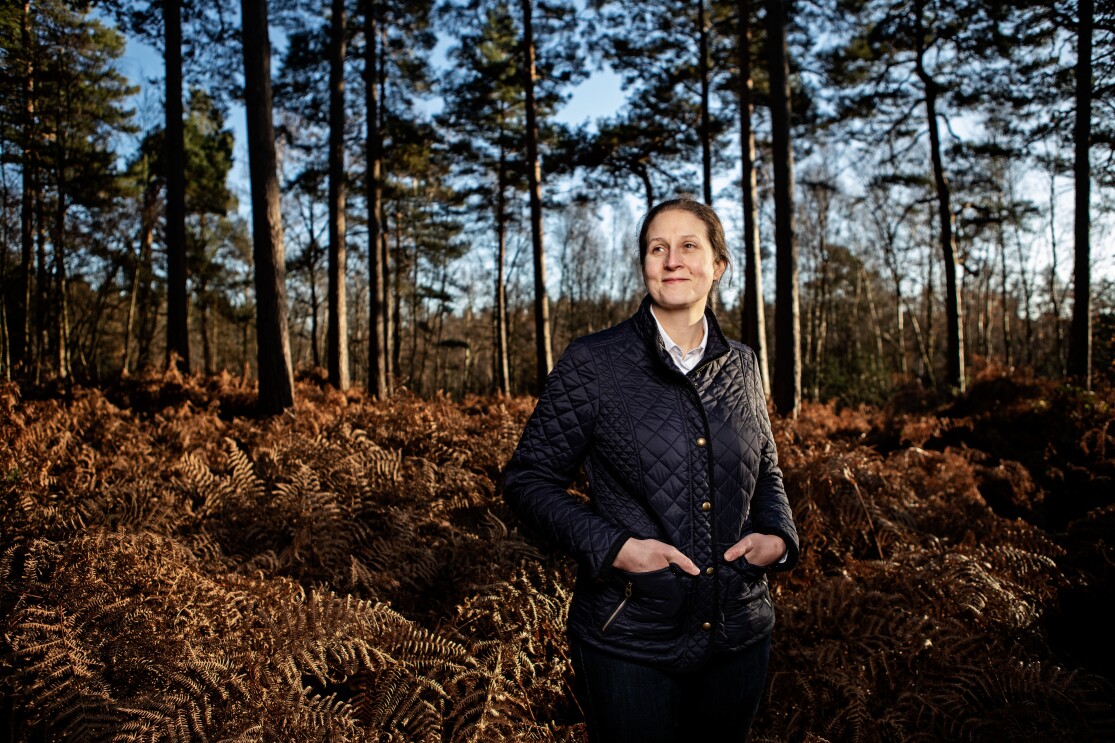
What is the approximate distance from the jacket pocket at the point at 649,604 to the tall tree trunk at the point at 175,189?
497 inches

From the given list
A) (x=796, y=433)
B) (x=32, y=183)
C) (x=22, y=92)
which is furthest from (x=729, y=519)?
(x=32, y=183)

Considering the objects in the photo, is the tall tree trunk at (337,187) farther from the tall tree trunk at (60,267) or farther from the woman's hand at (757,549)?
the woman's hand at (757,549)

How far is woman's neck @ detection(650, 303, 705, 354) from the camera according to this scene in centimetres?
198

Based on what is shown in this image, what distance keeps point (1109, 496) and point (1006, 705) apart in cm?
563

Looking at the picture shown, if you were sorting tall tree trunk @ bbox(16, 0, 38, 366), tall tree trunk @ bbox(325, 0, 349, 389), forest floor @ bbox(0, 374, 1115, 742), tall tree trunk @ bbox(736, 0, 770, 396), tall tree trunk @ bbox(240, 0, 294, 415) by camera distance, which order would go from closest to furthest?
forest floor @ bbox(0, 374, 1115, 742)
tall tree trunk @ bbox(240, 0, 294, 415)
tall tree trunk @ bbox(325, 0, 349, 389)
tall tree trunk @ bbox(736, 0, 770, 396)
tall tree trunk @ bbox(16, 0, 38, 366)

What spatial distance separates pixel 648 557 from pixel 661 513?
0.15 meters

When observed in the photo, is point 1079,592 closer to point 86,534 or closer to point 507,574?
point 507,574

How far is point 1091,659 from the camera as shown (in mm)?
3859

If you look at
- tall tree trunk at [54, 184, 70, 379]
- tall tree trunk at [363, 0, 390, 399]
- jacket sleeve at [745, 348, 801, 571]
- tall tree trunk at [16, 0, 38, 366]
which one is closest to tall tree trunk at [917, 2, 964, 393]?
tall tree trunk at [363, 0, 390, 399]

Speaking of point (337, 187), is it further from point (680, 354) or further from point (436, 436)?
point (680, 354)

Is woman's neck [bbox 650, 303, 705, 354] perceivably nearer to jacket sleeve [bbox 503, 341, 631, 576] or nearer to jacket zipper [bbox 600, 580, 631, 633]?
jacket sleeve [bbox 503, 341, 631, 576]

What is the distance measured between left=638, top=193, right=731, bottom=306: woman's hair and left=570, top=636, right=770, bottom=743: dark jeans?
1.14 m

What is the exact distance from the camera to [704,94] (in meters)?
17.1

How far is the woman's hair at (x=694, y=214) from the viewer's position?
2.01 metres
